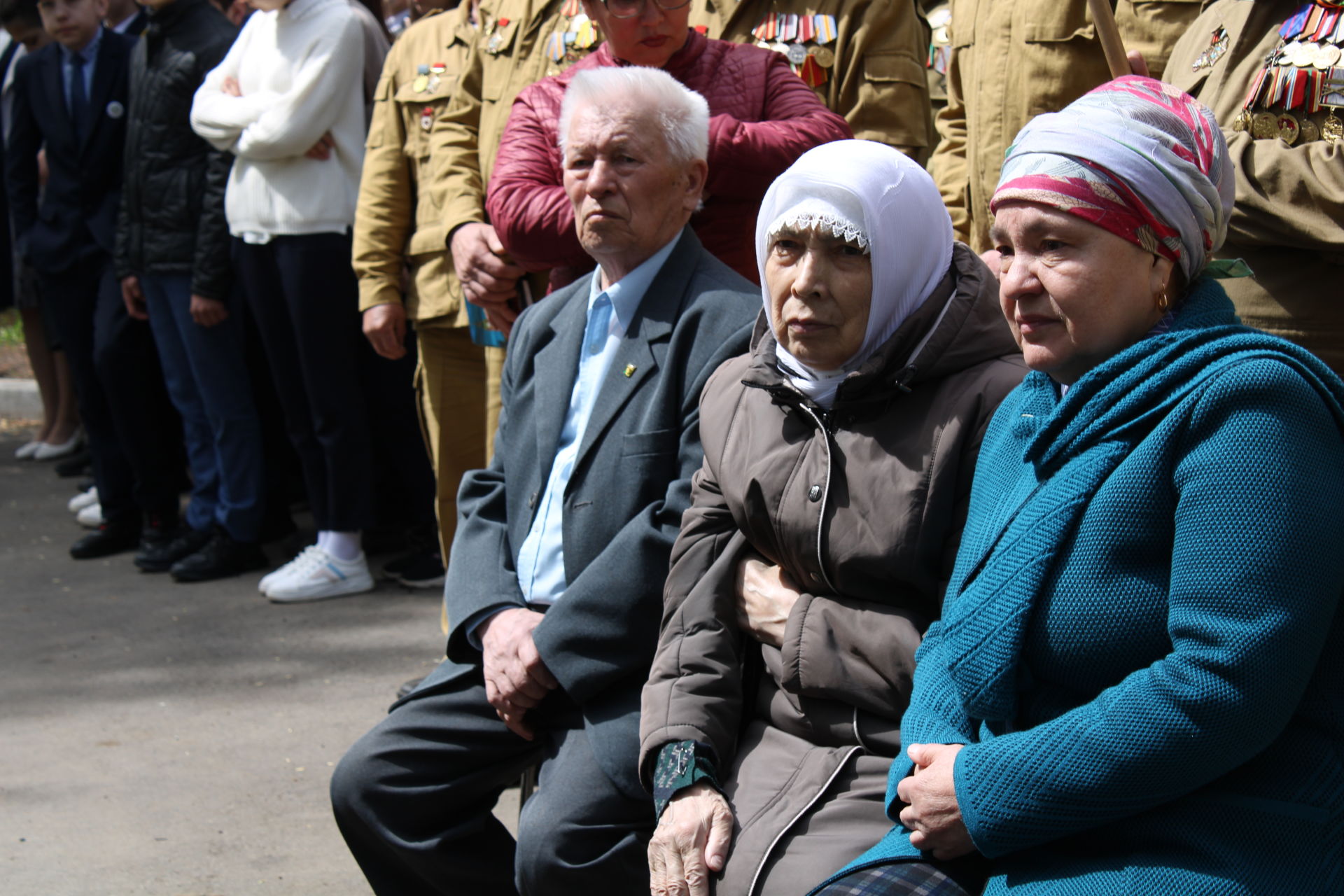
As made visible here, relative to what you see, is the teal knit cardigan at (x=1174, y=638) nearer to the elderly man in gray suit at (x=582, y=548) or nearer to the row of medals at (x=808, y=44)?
the elderly man in gray suit at (x=582, y=548)

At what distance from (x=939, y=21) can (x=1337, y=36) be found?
5.66ft

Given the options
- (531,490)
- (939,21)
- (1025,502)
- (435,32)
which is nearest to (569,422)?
(531,490)

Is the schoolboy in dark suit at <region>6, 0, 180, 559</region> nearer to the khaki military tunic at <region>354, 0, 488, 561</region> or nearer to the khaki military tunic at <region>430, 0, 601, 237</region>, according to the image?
the khaki military tunic at <region>354, 0, 488, 561</region>

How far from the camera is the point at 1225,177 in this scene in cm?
180

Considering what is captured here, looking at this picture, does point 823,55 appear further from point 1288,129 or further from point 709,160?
point 1288,129

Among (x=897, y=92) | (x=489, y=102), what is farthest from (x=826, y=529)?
(x=489, y=102)

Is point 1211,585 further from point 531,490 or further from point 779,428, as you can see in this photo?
point 531,490

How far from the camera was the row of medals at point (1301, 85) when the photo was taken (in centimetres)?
248

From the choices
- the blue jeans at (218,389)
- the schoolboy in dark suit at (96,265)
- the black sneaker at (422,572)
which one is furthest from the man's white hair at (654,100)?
the schoolboy in dark suit at (96,265)

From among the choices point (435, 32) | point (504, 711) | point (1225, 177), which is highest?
point (1225, 177)

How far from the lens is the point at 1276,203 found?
8.05ft

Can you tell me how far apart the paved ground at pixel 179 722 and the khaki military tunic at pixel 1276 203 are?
227 centimetres

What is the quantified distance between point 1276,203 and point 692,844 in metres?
1.55

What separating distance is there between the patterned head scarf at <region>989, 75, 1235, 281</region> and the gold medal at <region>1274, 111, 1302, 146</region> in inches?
33.7
